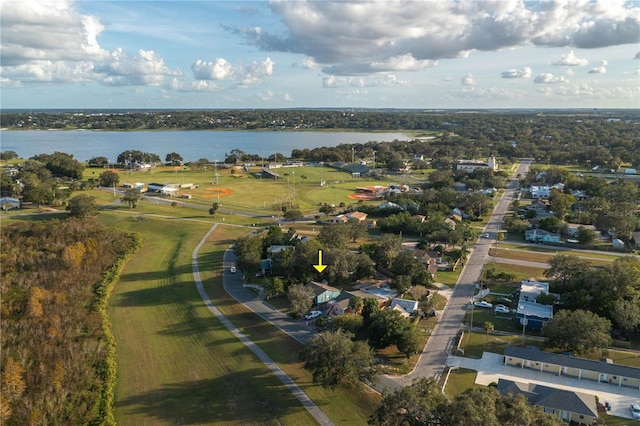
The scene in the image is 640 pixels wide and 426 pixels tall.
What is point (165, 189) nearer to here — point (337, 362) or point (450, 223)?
point (450, 223)

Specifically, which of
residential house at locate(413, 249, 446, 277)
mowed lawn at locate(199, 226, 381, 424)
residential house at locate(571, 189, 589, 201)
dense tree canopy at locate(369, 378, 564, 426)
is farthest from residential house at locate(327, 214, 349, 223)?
residential house at locate(571, 189, 589, 201)

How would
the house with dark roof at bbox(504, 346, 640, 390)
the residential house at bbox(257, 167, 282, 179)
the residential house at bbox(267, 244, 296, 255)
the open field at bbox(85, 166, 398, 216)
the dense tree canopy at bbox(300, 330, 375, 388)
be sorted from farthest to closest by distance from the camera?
the residential house at bbox(257, 167, 282, 179) < the open field at bbox(85, 166, 398, 216) < the residential house at bbox(267, 244, 296, 255) < the house with dark roof at bbox(504, 346, 640, 390) < the dense tree canopy at bbox(300, 330, 375, 388)

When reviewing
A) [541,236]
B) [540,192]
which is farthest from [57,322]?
[540,192]

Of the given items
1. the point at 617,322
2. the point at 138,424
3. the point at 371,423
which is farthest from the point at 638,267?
the point at 138,424

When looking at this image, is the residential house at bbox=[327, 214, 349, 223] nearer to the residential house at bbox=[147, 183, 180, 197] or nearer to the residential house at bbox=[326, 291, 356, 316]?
the residential house at bbox=[326, 291, 356, 316]

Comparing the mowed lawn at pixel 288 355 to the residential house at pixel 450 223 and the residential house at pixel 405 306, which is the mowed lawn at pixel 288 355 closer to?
the residential house at pixel 405 306

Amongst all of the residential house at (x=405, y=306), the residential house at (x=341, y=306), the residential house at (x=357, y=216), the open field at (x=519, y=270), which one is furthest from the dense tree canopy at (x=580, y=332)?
the residential house at (x=357, y=216)
